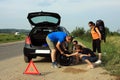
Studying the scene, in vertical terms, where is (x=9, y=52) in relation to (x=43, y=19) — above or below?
below

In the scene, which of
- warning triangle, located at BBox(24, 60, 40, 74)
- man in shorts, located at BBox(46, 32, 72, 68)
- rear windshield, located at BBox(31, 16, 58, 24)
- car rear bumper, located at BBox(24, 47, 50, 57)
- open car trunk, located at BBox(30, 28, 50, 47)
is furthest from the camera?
rear windshield, located at BBox(31, 16, 58, 24)

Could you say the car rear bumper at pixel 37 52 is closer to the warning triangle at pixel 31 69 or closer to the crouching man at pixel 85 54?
the crouching man at pixel 85 54

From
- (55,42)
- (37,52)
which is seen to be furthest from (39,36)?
(55,42)

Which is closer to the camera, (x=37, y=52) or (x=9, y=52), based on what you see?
(x=37, y=52)

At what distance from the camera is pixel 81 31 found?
217 feet

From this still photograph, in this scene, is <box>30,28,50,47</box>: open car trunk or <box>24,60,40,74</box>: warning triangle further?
<box>30,28,50,47</box>: open car trunk

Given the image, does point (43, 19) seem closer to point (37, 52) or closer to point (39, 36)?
point (39, 36)

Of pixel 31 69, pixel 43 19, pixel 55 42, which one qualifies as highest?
pixel 43 19

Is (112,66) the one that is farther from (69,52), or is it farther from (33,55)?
(33,55)

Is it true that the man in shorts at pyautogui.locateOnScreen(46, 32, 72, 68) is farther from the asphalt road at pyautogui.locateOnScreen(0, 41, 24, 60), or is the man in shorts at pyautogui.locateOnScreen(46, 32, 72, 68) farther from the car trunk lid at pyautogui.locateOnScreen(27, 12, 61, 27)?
the asphalt road at pyautogui.locateOnScreen(0, 41, 24, 60)

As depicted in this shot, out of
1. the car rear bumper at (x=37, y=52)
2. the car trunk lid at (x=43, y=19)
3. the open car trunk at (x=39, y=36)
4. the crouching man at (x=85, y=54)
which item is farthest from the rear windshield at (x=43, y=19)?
the crouching man at (x=85, y=54)

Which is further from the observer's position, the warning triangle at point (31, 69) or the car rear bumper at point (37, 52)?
the car rear bumper at point (37, 52)

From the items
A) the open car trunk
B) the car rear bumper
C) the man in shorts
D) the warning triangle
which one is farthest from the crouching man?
the open car trunk

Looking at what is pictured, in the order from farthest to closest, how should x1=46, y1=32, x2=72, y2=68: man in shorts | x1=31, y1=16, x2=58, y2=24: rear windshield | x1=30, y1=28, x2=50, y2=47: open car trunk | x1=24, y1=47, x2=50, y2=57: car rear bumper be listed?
x1=31, y1=16, x2=58, y2=24: rear windshield < x1=30, y1=28, x2=50, y2=47: open car trunk < x1=24, y1=47, x2=50, y2=57: car rear bumper < x1=46, y1=32, x2=72, y2=68: man in shorts
